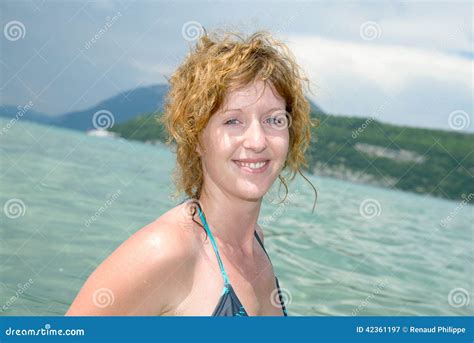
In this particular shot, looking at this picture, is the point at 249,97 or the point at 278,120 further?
the point at 278,120

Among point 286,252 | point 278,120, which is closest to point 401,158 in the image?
point 286,252

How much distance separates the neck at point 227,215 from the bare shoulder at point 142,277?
30cm

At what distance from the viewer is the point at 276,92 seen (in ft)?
9.16

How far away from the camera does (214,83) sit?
2.64 meters

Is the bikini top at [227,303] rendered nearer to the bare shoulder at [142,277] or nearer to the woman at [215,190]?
the woman at [215,190]

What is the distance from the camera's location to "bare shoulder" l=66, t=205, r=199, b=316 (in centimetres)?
238

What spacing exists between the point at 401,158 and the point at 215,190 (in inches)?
3181

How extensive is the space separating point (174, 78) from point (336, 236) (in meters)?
9.07

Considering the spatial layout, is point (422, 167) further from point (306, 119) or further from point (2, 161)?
point (306, 119)

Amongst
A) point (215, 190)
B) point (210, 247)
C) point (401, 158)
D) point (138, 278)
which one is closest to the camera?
point (138, 278)

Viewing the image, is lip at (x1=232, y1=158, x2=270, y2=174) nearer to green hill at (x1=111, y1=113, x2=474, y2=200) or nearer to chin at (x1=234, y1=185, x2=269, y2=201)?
chin at (x1=234, y1=185, x2=269, y2=201)

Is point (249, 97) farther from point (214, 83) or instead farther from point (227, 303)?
point (227, 303)

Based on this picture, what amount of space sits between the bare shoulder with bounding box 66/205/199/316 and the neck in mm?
295

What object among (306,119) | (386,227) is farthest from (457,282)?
(306,119)
